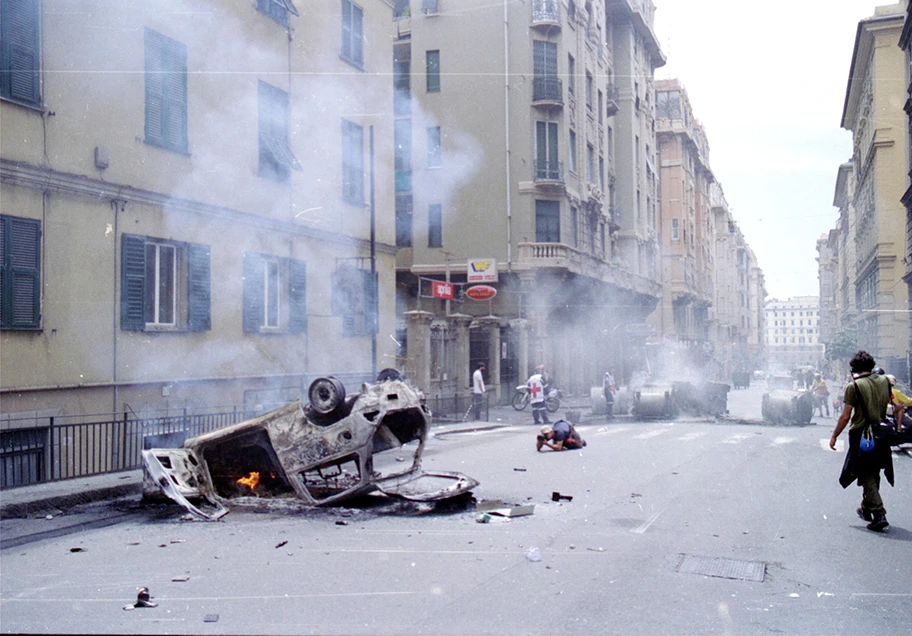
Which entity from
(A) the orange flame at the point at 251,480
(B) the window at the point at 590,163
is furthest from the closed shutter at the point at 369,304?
(B) the window at the point at 590,163

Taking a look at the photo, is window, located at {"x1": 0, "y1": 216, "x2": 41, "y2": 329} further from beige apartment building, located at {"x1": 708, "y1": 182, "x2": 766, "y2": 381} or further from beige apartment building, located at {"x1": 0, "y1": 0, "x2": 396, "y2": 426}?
beige apartment building, located at {"x1": 708, "y1": 182, "x2": 766, "y2": 381}

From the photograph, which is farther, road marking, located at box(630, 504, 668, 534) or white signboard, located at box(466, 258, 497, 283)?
white signboard, located at box(466, 258, 497, 283)

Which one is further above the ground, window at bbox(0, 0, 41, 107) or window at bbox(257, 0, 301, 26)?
window at bbox(257, 0, 301, 26)

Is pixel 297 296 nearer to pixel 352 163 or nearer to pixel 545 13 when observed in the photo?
pixel 352 163

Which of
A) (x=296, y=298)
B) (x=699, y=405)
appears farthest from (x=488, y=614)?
(x=699, y=405)

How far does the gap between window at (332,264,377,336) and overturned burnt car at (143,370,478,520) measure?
9.84 metres

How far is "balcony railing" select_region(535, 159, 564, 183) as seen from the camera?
106ft

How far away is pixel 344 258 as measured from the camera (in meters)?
18.9

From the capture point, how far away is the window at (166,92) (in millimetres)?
13625

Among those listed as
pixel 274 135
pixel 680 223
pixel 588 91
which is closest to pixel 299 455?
pixel 274 135

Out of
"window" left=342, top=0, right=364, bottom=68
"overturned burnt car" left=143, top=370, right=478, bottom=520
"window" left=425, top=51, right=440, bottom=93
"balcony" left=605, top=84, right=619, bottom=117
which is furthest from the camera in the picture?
"balcony" left=605, top=84, right=619, bottom=117

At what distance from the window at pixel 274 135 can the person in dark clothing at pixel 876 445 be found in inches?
452

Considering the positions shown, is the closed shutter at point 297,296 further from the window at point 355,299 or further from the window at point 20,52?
the window at point 20,52

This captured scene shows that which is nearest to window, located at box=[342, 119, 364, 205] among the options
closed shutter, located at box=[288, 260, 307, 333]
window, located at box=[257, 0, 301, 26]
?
closed shutter, located at box=[288, 260, 307, 333]
